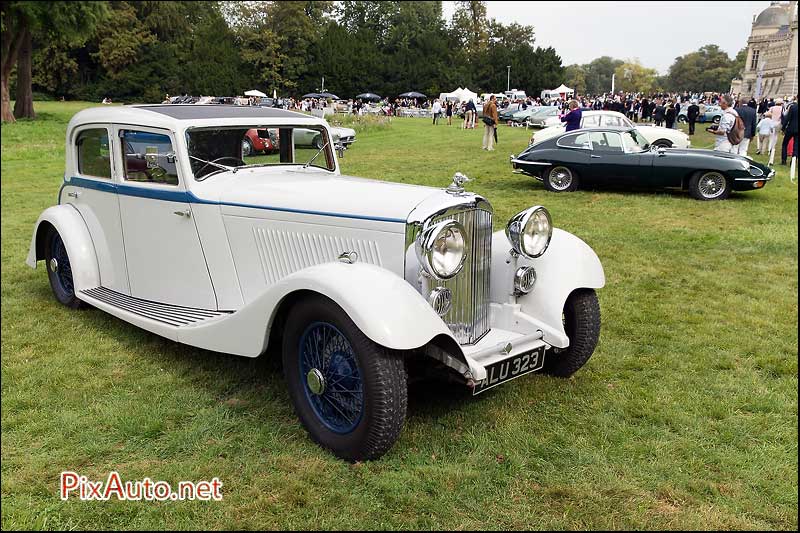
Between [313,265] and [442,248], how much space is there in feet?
2.87

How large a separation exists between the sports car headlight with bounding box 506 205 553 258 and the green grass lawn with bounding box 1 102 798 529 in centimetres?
95

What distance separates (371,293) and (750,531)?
203 centimetres

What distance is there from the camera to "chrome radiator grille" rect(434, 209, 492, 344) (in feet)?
11.8

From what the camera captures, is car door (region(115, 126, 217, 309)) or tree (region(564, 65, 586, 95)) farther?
tree (region(564, 65, 586, 95))

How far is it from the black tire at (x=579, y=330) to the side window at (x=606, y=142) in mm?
8720

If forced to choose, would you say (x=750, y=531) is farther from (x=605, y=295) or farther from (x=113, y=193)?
(x=113, y=193)

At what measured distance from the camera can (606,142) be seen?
1209cm

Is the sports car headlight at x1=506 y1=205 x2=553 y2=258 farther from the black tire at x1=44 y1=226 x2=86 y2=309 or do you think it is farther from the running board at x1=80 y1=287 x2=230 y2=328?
the black tire at x1=44 y1=226 x2=86 y2=309

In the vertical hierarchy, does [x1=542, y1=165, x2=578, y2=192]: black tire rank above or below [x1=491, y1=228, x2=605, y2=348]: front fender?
above

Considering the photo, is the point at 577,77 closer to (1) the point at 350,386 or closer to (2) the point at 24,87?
(2) the point at 24,87

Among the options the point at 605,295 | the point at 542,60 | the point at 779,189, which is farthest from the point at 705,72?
the point at 605,295

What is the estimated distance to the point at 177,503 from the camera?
284cm

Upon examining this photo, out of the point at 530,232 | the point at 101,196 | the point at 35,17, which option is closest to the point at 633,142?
the point at 530,232

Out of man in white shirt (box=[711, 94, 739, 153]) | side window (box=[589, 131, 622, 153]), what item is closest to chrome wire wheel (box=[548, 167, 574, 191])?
side window (box=[589, 131, 622, 153])
